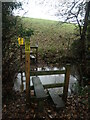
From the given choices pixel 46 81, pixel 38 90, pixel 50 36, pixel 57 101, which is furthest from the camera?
pixel 50 36

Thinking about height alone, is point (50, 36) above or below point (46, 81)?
above

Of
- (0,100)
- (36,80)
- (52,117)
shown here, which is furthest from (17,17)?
(52,117)

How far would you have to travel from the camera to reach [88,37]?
703 cm

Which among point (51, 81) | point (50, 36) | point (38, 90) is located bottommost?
point (51, 81)

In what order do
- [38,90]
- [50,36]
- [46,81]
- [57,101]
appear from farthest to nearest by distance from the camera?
[50,36] < [46,81] < [57,101] < [38,90]

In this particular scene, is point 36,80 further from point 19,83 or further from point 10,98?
point 19,83

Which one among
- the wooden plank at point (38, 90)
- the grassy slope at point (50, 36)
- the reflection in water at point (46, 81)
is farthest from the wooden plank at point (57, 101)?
the grassy slope at point (50, 36)

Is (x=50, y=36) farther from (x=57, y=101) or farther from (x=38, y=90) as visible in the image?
(x=38, y=90)

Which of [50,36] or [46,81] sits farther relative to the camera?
[50,36]

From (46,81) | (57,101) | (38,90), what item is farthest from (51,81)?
(38,90)

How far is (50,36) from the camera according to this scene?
11.0 metres

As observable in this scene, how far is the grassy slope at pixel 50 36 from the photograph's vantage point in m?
9.08

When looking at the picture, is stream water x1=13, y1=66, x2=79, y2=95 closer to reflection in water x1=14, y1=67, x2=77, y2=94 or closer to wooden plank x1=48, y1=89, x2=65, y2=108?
reflection in water x1=14, y1=67, x2=77, y2=94

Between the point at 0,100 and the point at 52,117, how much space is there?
1407 millimetres
